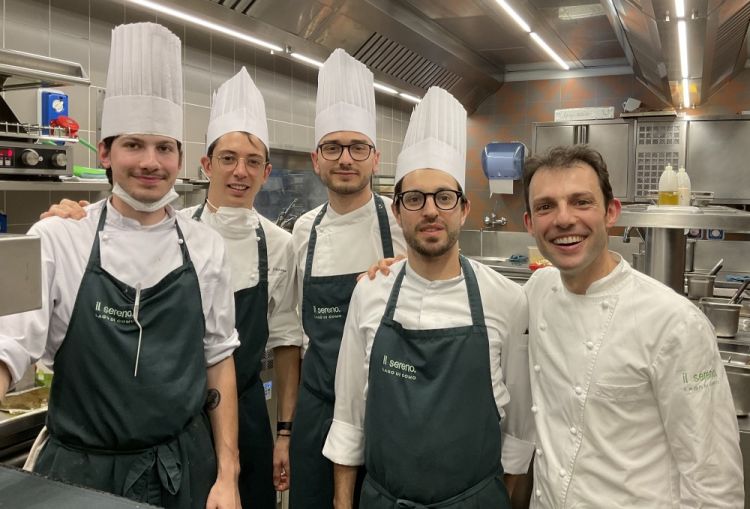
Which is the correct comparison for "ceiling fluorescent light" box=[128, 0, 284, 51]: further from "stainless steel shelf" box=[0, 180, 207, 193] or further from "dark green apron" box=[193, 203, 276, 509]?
"dark green apron" box=[193, 203, 276, 509]

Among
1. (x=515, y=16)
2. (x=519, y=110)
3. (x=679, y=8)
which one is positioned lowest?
(x=679, y=8)

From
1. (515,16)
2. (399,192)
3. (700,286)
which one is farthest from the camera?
(515,16)

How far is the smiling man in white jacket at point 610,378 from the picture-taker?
1.35 meters

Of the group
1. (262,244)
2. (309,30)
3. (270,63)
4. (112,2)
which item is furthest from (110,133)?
(270,63)

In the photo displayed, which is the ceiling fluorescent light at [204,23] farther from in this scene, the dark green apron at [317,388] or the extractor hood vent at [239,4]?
the dark green apron at [317,388]

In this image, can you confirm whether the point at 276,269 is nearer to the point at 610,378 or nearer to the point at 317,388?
the point at 317,388

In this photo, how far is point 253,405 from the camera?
224 centimetres

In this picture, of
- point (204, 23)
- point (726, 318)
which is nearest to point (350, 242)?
point (726, 318)

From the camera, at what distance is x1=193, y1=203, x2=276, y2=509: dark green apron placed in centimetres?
222

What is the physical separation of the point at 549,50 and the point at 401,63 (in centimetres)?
154

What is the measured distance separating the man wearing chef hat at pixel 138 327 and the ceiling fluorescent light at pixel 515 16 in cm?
311

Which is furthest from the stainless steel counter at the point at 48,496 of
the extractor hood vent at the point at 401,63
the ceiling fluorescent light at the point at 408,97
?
the ceiling fluorescent light at the point at 408,97

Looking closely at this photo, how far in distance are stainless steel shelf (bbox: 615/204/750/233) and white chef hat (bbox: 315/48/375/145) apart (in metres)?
0.93

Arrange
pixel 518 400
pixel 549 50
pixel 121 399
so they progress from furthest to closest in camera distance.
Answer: pixel 549 50
pixel 518 400
pixel 121 399
